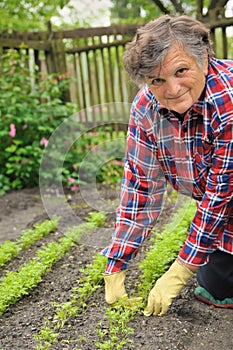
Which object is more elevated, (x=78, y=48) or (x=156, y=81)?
(x=78, y=48)

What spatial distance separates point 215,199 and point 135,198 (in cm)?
45

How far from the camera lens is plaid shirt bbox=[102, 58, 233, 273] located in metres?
2.21

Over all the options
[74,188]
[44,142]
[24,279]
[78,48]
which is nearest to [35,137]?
[44,142]

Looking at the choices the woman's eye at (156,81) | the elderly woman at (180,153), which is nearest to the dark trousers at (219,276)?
the elderly woman at (180,153)

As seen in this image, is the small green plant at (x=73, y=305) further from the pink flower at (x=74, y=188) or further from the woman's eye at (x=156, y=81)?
the pink flower at (x=74, y=188)

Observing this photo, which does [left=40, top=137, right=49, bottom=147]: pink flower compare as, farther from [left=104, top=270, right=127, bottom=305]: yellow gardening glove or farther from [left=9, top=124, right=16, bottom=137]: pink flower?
[left=104, top=270, right=127, bottom=305]: yellow gardening glove

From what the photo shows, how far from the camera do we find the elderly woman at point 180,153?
6.81 feet

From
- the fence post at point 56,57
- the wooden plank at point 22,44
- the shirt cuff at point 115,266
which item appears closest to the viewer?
the shirt cuff at point 115,266

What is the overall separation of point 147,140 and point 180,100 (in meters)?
0.37

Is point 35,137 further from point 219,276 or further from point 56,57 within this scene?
point 219,276

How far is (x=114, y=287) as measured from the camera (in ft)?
8.18

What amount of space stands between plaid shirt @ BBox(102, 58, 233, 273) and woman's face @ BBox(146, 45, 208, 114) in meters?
0.07

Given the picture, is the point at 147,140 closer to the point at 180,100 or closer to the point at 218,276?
the point at 180,100

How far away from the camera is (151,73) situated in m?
2.08
